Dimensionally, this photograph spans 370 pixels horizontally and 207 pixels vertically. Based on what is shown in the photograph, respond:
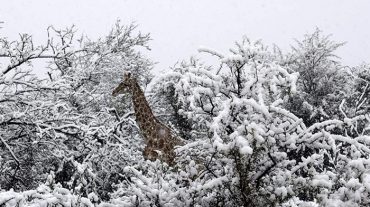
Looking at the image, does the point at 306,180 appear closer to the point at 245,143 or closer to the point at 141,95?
the point at 245,143

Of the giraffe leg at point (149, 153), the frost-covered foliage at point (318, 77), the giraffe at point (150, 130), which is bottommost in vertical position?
the giraffe leg at point (149, 153)

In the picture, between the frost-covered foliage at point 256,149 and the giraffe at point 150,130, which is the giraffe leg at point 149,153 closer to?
the giraffe at point 150,130

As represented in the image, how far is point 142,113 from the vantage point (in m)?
9.20

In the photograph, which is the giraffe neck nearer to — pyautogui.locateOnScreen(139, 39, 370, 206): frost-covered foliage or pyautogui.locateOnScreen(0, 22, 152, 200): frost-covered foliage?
pyautogui.locateOnScreen(0, 22, 152, 200): frost-covered foliage

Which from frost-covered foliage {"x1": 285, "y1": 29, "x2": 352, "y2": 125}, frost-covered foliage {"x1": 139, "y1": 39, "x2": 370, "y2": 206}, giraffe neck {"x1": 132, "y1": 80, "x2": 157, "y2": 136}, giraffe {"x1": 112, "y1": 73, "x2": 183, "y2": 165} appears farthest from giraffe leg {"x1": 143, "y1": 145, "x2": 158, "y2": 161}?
frost-covered foliage {"x1": 285, "y1": 29, "x2": 352, "y2": 125}

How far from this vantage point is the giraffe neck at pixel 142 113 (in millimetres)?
9016

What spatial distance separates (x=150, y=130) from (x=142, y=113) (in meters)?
0.47

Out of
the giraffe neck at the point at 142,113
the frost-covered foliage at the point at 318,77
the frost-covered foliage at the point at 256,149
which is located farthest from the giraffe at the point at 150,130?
the frost-covered foliage at the point at 318,77

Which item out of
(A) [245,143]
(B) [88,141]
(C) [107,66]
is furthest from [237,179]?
(C) [107,66]

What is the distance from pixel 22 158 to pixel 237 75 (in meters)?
6.30

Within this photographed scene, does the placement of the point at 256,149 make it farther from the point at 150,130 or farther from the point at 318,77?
the point at 318,77

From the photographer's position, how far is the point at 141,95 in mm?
9477

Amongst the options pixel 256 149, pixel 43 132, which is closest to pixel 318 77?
pixel 43 132

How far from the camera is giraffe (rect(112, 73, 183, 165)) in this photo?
8.37m
